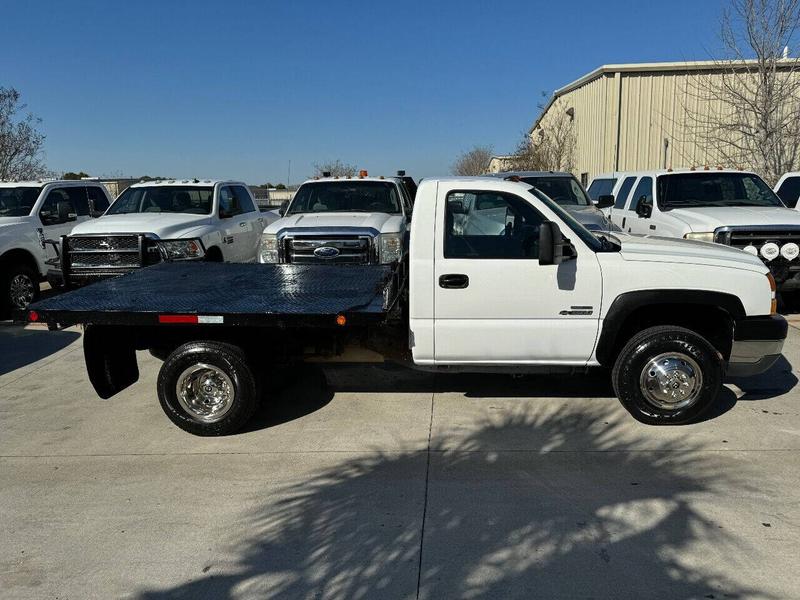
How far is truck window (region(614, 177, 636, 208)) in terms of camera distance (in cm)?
1182

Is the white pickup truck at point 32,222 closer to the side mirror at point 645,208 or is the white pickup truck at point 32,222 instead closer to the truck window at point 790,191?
the side mirror at point 645,208

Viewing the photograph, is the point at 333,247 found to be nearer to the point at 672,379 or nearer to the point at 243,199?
the point at 672,379

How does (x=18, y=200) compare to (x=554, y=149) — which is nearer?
(x=18, y=200)

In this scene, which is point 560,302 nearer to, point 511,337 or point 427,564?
point 511,337

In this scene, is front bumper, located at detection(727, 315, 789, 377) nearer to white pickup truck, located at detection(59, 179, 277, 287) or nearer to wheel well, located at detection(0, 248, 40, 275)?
white pickup truck, located at detection(59, 179, 277, 287)

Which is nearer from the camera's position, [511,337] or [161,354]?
→ [511,337]

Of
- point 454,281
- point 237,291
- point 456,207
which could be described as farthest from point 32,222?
point 454,281

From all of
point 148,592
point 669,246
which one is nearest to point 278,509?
point 148,592

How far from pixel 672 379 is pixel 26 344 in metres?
7.87

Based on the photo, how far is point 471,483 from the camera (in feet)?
14.5

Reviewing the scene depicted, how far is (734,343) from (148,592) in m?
4.46

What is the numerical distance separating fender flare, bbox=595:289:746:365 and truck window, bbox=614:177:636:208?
22.7 feet

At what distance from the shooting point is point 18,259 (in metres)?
10.2

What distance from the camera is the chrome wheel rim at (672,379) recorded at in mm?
5168
